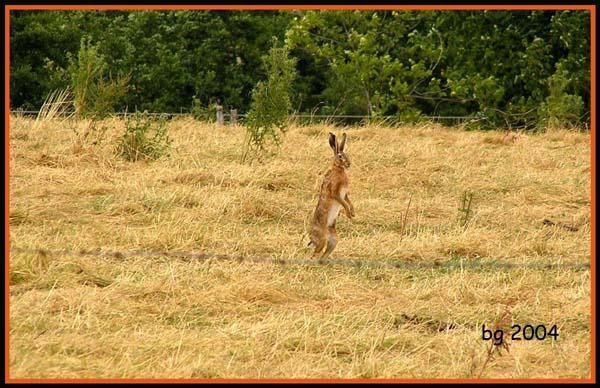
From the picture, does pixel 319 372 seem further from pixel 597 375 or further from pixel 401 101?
pixel 401 101

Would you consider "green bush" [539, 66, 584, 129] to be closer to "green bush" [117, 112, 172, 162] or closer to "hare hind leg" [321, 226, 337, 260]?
"green bush" [117, 112, 172, 162]

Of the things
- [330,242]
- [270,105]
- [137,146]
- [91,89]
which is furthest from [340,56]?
[330,242]

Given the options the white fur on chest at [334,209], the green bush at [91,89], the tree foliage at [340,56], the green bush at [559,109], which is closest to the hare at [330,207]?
the white fur on chest at [334,209]

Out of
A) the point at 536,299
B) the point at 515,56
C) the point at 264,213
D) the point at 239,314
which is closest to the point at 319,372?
the point at 239,314

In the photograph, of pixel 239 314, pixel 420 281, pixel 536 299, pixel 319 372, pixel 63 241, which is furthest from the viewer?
pixel 63 241

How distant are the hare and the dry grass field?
0.98 feet

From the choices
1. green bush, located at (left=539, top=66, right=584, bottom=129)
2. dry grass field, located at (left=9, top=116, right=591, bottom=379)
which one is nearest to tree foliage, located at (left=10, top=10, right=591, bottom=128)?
green bush, located at (left=539, top=66, right=584, bottom=129)

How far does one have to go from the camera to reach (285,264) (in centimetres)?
869

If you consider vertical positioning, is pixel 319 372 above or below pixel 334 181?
below

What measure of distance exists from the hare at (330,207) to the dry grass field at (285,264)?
0.30m

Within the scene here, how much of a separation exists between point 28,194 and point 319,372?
19.9ft

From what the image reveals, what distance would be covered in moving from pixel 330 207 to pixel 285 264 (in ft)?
3.13

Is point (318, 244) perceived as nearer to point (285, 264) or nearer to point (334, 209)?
point (334, 209)

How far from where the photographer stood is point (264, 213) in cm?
1096
